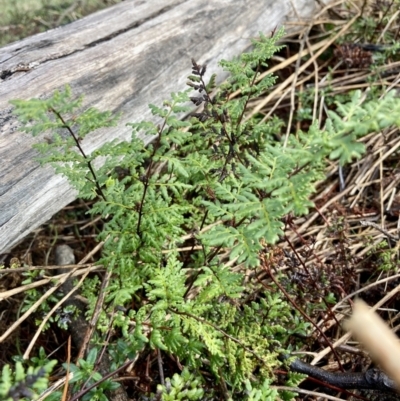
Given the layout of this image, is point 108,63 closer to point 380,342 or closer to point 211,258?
point 211,258

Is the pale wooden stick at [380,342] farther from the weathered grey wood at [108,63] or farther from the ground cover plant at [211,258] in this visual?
the weathered grey wood at [108,63]

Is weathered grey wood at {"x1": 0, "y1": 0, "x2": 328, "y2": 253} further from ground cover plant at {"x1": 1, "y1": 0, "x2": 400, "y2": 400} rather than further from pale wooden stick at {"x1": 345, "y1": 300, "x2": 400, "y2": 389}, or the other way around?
pale wooden stick at {"x1": 345, "y1": 300, "x2": 400, "y2": 389}

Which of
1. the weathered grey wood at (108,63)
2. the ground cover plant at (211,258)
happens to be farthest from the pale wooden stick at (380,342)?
the weathered grey wood at (108,63)

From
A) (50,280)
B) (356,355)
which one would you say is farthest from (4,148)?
(356,355)

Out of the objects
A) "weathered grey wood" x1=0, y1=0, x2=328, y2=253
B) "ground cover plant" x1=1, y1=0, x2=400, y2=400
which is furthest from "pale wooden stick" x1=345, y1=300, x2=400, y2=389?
"weathered grey wood" x1=0, y1=0, x2=328, y2=253

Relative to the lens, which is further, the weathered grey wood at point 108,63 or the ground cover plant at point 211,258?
the weathered grey wood at point 108,63

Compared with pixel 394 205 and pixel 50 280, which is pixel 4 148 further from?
pixel 394 205
